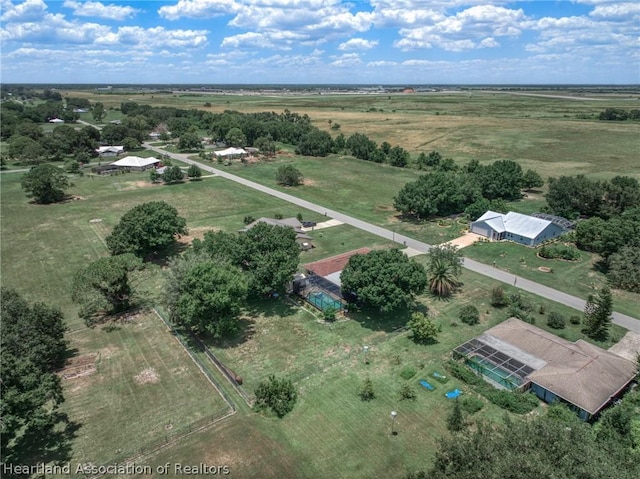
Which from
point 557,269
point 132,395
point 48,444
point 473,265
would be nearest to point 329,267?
point 473,265

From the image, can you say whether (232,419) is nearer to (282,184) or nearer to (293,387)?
(293,387)

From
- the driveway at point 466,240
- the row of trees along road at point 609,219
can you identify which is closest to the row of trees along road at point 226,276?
the driveway at point 466,240

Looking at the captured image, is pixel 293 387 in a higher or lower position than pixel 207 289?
lower

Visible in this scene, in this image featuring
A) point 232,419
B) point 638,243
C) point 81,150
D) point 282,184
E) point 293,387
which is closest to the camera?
point 232,419

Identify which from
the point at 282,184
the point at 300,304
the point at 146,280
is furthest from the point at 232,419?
the point at 282,184

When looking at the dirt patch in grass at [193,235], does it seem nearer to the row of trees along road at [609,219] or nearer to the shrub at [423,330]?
the shrub at [423,330]

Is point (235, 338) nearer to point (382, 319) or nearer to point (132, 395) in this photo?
point (132, 395)

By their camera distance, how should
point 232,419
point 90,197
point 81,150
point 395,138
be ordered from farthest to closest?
point 395,138 < point 81,150 < point 90,197 < point 232,419
